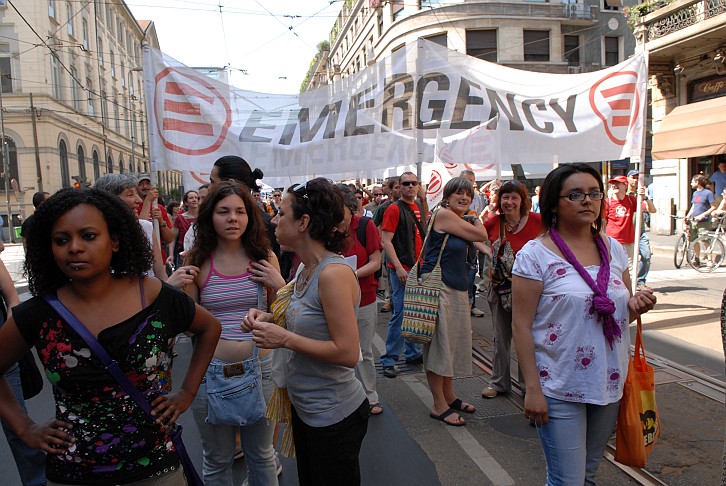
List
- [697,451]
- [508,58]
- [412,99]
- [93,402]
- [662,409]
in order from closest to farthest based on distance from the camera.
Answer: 1. [93,402]
2. [697,451]
3. [662,409]
4. [412,99]
5. [508,58]

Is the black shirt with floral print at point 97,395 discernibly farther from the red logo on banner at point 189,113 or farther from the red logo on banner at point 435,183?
the red logo on banner at point 435,183

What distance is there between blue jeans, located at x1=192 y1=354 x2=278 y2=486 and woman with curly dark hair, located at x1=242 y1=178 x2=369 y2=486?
42cm

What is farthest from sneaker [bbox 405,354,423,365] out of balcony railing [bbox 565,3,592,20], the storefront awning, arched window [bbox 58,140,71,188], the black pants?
arched window [bbox 58,140,71,188]

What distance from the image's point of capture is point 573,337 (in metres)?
2.35

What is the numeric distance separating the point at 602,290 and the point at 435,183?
6.66 meters

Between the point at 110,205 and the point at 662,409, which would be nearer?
the point at 110,205

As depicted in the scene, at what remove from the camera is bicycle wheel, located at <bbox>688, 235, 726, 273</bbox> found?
35.2 feet

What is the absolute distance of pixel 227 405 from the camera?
103 inches

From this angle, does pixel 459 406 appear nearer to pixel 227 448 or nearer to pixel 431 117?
pixel 227 448

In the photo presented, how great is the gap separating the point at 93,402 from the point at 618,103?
583cm

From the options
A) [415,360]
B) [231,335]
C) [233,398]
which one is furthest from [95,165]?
[233,398]

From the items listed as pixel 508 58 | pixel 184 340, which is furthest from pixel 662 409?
pixel 508 58

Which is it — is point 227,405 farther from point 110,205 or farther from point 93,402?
point 110,205

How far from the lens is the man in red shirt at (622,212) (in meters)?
7.50
